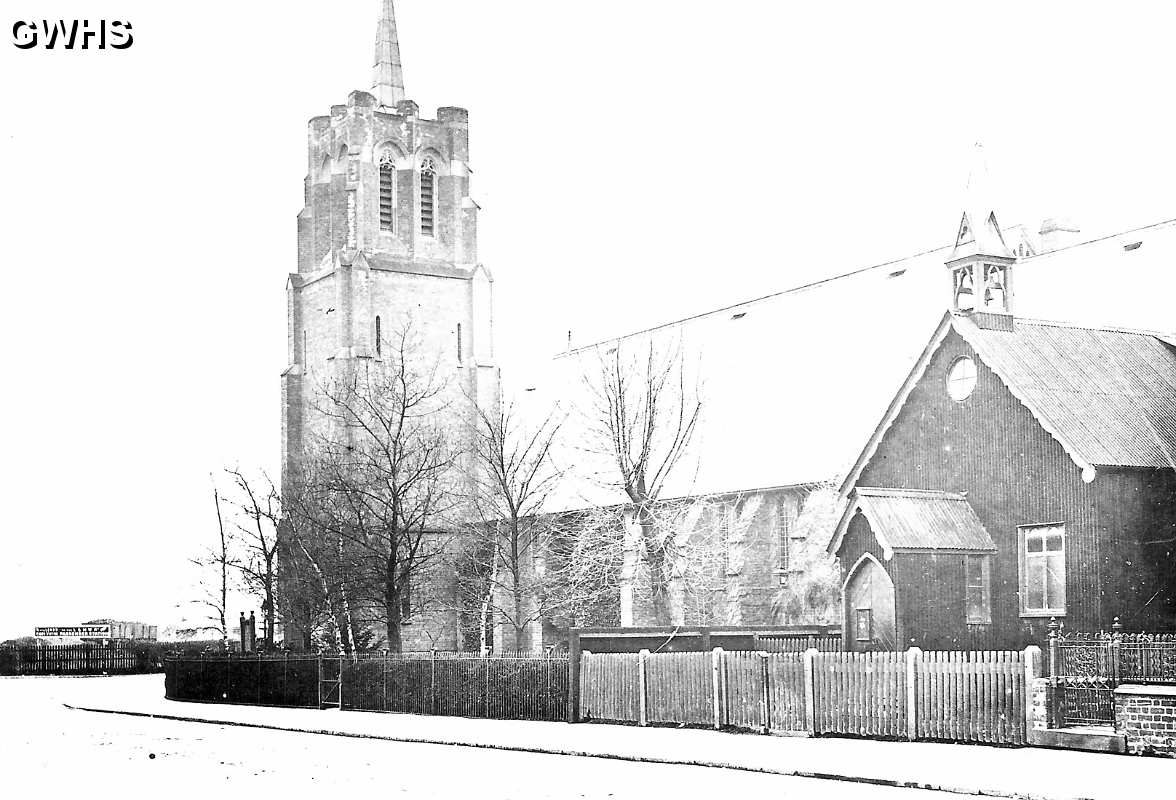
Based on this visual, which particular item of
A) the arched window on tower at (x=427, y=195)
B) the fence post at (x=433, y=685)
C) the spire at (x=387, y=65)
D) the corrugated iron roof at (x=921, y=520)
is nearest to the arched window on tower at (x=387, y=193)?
the arched window on tower at (x=427, y=195)

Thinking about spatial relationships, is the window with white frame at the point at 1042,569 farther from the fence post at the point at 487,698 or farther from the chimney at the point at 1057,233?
the chimney at the point at 1057,233

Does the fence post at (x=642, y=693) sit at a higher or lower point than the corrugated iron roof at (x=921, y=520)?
lower

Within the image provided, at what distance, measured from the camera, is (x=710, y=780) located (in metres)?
19.2

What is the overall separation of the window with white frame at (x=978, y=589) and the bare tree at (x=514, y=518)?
19227mm

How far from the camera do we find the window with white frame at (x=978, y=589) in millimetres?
31938

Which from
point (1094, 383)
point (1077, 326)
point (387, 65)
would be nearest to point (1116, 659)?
point (1094, 383)

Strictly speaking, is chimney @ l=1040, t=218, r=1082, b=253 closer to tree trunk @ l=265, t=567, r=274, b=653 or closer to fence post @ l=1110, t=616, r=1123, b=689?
fence post @ l=1110, t=616, r=1123, b=689

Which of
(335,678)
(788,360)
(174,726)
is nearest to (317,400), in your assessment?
(788,360)

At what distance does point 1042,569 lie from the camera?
31.5 m

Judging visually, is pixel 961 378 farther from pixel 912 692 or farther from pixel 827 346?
pixel 827 346

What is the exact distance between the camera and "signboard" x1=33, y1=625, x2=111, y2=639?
83.5 m

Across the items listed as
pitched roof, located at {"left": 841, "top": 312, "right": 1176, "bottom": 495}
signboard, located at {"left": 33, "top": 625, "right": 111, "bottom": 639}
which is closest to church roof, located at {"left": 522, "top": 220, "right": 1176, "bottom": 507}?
pitched roof, located at {"left": 841, "top": 312, "right": 1176, "bottom": 495}

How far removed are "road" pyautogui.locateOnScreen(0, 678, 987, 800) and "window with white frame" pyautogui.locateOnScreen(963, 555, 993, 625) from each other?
12.1m

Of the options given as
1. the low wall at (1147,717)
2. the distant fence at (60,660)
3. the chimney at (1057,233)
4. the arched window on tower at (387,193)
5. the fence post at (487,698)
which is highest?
the arched window on tower at (387,193)
